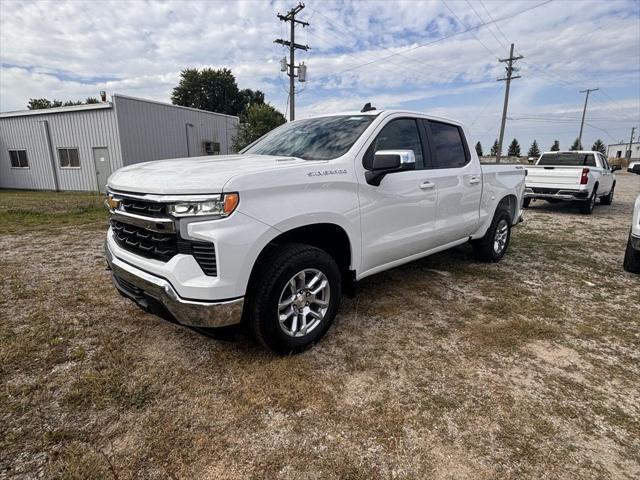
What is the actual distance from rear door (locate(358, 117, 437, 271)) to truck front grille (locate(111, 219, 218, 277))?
1339mm

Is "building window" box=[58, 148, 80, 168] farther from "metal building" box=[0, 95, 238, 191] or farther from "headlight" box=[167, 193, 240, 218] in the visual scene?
"headlight" box=[167, 193, 240, 218]

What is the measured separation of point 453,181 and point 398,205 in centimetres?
109

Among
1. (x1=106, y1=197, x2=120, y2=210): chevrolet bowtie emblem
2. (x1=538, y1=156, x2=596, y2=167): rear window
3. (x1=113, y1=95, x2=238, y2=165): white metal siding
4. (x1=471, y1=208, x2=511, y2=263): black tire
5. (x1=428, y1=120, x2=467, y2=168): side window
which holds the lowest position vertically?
(x1=471, y1=208, x2=511, y2=263): black tire

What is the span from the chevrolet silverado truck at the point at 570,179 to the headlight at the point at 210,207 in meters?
10.5

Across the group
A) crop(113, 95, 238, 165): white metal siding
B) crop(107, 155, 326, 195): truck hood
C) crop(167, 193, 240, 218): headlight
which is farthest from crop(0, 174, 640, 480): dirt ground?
crop(113, 95, 238, 165): white metal siding

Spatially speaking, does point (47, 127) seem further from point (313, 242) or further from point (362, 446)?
point (362, 446)

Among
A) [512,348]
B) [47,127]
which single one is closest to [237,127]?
[47,127]

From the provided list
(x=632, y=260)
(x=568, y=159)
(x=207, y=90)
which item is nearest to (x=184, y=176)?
(x=632, y=260)

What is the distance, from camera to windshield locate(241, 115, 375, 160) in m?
3.20

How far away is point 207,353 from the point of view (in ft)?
9.48

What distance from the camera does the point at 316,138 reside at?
11.4 feet

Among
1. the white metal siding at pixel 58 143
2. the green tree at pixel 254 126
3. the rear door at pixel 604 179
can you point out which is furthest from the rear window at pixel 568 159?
the white metal siding at pixel 58 143

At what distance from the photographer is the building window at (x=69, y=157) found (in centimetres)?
1788

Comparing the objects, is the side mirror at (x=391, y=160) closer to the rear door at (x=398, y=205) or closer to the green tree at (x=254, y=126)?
the rear door at (x=398, y=205)
